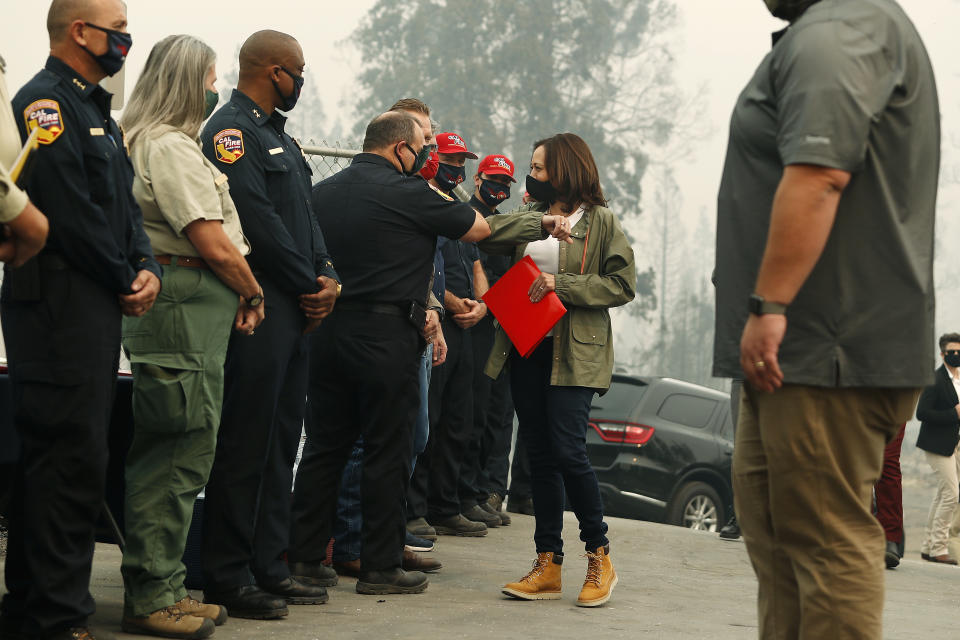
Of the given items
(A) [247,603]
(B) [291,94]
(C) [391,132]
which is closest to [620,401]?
(C) [391,132]

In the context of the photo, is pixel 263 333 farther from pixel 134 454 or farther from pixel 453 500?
pixel 453 500

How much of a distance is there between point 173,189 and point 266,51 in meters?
0.95

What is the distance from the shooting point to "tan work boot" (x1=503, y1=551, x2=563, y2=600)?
5.74 meters

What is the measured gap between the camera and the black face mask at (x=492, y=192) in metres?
8.22

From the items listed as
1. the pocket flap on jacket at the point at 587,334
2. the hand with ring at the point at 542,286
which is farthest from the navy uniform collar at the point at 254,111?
the pocket flap on jacket at the point at 587,334

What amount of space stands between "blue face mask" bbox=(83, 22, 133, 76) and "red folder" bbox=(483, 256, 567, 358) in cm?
236

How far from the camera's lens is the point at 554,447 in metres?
5.64

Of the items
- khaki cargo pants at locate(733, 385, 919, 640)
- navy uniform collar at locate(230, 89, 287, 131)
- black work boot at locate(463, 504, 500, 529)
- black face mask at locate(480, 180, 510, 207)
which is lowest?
black work boot at locate(463, 504, 500, 529)

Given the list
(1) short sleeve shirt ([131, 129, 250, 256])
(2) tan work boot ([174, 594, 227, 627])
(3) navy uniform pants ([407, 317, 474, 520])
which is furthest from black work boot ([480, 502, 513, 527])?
(1) short sleeve shirt ([131, 129, 250, 256])

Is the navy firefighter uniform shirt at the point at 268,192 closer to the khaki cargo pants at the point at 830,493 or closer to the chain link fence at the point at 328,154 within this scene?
→ the khaki cargo pants at the point at 830,493

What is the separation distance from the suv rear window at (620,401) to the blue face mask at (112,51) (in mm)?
8237

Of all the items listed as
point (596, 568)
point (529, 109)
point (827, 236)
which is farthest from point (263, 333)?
point (529, 109)

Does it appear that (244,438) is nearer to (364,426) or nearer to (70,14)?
(364,426)

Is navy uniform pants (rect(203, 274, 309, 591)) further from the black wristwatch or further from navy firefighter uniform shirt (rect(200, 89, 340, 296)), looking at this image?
the black wristwatch
